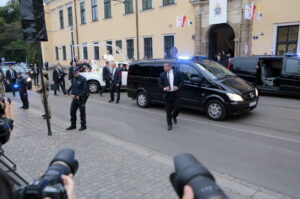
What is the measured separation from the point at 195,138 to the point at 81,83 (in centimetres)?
341

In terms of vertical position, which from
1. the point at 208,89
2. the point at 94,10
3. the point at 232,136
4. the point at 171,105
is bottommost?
the point at 232,136

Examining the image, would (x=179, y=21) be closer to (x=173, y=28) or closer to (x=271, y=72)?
(x=173, y=28)

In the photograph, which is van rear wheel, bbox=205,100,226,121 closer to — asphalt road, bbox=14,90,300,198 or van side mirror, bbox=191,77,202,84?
asphalt road, bbox=14,90,300,198

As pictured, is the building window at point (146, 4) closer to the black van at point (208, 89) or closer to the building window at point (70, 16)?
the black van at point (208, 89)

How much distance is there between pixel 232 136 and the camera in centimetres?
645

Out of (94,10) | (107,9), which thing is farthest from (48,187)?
(94,10)

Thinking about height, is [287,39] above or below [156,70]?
above

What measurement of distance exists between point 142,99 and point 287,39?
34.3ft

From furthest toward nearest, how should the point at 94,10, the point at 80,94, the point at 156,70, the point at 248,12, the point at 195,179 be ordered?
1. the point at 94,10
2. the point at 248,12
3. the point at 156,70
4. the point at 80,94
5. the point at 195,179

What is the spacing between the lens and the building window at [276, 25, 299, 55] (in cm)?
1519

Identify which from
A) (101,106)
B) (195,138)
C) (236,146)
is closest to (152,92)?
(101,106)

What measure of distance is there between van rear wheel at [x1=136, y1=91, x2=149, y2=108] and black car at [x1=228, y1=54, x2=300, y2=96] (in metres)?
5.37

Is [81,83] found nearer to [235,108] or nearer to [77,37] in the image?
[235,108]

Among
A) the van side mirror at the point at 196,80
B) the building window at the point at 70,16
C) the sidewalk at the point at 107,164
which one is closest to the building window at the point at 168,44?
the van side mirror at the point at 196,80
